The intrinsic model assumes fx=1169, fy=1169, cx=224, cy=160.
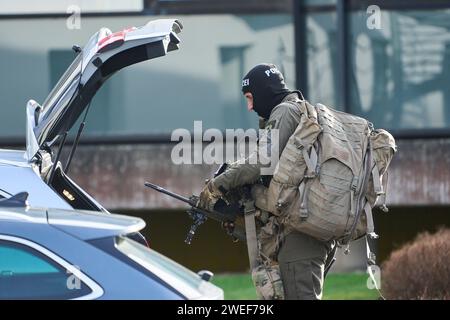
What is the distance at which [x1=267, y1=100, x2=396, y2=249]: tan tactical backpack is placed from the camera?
604cm

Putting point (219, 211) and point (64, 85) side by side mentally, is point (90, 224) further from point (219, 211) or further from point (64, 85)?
point (64, 85)

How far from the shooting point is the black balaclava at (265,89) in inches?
254

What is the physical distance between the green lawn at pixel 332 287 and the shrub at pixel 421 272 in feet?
2.27

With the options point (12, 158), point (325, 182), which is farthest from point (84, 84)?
point (325, 182)

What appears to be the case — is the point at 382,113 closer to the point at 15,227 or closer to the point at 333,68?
the point at 333,68

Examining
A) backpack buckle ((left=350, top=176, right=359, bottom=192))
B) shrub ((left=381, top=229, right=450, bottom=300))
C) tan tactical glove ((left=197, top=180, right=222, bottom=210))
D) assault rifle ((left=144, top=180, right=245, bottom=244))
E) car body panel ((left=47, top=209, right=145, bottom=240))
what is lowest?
shrub ((left=381, top=229, right=450, bottom=300))

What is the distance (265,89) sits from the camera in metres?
6.45

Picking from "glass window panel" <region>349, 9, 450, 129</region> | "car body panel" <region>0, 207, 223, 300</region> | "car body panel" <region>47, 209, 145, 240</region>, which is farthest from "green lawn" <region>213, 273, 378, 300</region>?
"car body panel" <region>0, 207, 223, 300</region>

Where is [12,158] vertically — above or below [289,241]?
above

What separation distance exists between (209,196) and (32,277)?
1.79 meters

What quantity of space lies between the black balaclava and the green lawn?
376cm

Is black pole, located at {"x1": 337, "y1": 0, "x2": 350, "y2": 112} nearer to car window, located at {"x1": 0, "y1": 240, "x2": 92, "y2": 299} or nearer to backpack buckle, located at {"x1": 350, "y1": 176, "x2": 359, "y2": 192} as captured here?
backpack buckle, located at {"x1": 350, "y1": 176, "x2": 359, "y2": 192}

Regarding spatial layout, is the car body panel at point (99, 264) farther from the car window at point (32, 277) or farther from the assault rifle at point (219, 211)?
the assault rifle at point (219, 211)

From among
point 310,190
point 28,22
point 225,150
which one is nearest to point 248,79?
point 310,190
